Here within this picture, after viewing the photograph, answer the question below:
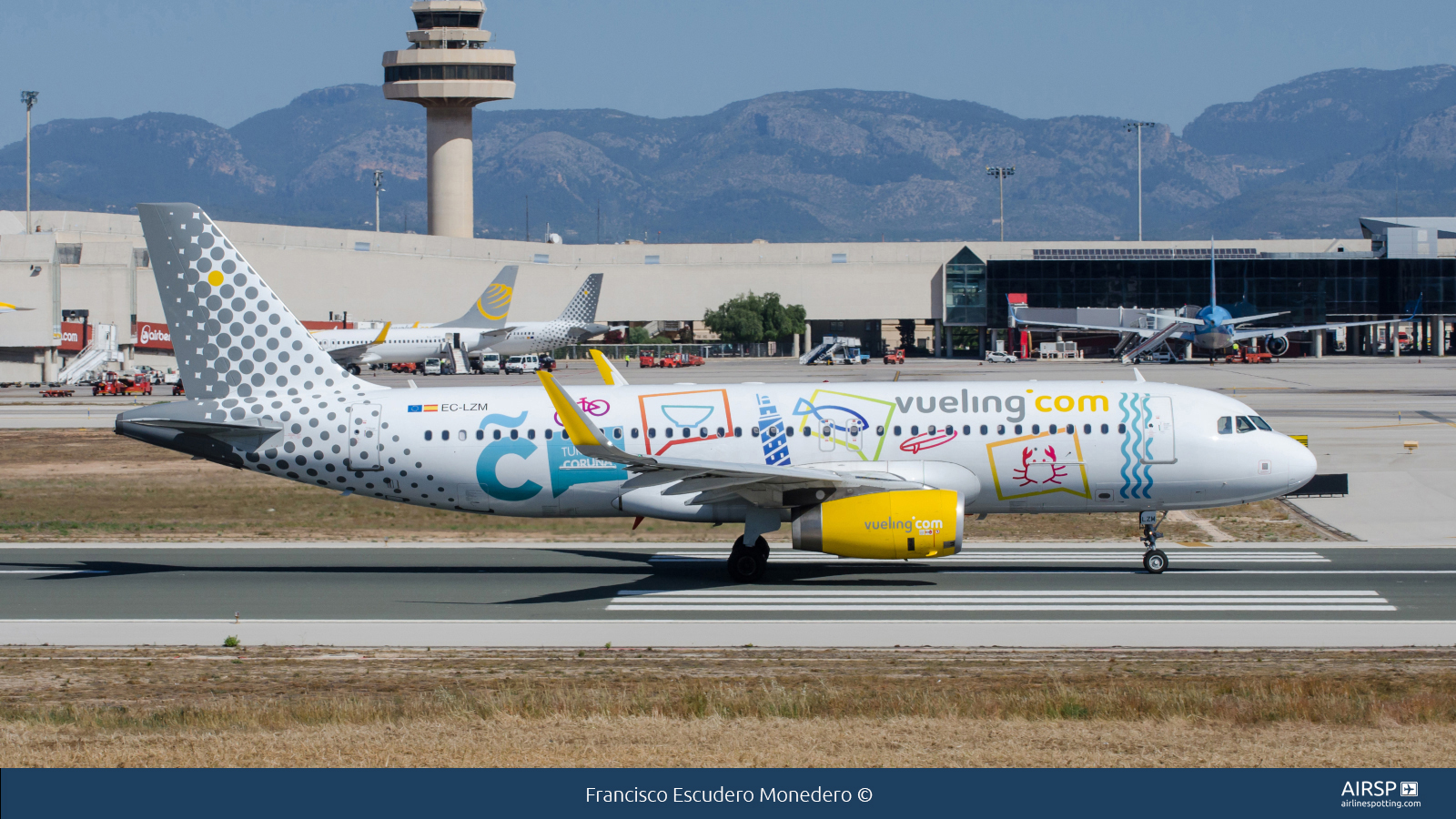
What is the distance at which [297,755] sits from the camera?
1319 centimetres

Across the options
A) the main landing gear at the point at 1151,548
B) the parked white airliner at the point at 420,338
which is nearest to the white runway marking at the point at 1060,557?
the main landing gear at the point at 1151,548

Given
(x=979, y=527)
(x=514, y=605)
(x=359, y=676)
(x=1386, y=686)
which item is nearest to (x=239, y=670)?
(x=359, y=676)

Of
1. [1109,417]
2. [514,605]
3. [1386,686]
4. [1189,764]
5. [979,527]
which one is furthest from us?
[979,527]

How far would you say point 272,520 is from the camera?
3619cm

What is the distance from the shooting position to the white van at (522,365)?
120m

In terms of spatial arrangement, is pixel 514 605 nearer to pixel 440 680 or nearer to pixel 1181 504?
pixel 440 680

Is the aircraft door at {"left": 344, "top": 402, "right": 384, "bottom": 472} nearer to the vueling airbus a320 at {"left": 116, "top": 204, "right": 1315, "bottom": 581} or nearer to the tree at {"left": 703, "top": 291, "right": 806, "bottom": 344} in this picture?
the vueling airbus a320 at {"left": 116, "top": 204, "right": 1315, "bottom": 581}

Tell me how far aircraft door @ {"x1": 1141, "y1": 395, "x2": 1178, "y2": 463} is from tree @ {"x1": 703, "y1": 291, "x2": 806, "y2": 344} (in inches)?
5708

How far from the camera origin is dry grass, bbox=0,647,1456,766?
43.3 feet

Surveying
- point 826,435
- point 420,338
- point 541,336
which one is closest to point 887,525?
point 826,435

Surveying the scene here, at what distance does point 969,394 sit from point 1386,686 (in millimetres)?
10973

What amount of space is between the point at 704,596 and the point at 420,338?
306ft

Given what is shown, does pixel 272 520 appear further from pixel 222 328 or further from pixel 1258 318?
pixel 1258 318

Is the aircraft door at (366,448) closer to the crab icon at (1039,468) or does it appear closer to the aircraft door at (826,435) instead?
the aircraft door at (826,435)
